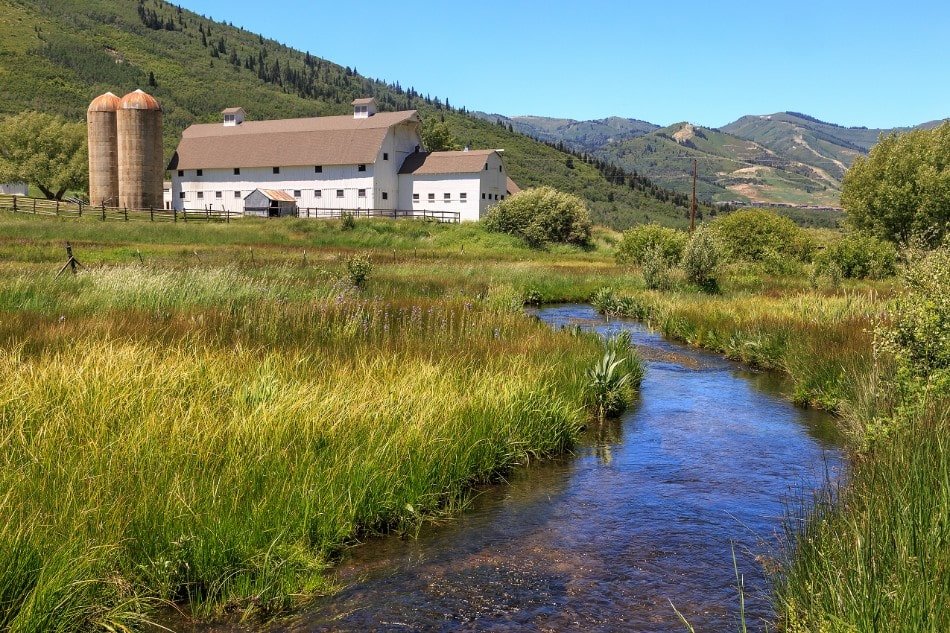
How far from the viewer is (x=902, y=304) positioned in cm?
952

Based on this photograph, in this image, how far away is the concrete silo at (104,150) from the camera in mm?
72106

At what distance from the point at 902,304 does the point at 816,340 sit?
19.4 feet

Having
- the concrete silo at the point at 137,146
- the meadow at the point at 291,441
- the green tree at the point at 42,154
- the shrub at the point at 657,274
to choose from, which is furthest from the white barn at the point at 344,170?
the meadow at the point at 291,441

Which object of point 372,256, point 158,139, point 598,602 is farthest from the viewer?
point 158,139

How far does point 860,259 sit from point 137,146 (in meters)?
62.4

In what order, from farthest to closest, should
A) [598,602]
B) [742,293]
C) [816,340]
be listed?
[742,293]
[816,340]
[598,602]

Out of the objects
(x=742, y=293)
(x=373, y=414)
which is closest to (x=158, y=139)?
(x=742, y=293)

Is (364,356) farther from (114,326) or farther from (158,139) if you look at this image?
(158,139)

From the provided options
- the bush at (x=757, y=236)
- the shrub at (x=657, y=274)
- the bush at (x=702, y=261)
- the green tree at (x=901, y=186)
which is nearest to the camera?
the bush at (x=702, y=261)

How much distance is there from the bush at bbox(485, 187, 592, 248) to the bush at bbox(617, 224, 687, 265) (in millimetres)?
12526

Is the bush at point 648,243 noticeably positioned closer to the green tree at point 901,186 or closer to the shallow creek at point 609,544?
the green tree at point 901,186

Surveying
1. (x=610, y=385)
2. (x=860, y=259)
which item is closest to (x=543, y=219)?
(x=860, y=259)

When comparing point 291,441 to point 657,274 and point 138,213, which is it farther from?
point 138,213

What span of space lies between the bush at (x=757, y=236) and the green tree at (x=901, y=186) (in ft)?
39.1
